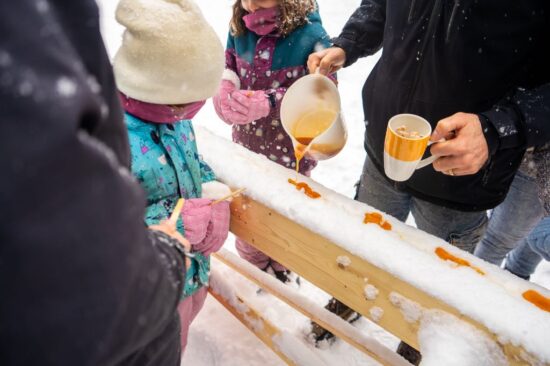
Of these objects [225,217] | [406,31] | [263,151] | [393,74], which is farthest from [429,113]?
[263,151]

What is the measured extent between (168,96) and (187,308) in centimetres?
80

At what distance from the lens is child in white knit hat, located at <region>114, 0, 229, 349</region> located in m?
1.10

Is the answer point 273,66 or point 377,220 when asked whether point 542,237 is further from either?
point 273,66

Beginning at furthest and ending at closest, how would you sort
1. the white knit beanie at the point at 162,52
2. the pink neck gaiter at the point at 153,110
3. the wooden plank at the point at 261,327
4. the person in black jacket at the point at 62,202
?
1. the wooden plank at the point at 261,327
2. the pink neck gaiter at the point at 153,110
3. the white knit beanie at the point at 162,52
4. the person in black jacket at the point at 62,202

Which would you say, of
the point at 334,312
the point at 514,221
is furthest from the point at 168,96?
the point at 514,221

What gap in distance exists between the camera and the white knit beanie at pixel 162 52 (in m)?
1.09

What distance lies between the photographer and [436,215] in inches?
67.7

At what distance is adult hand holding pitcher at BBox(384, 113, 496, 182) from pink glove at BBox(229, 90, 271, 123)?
0.81 m

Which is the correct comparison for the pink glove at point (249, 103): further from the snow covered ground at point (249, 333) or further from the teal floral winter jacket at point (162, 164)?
the snow covered ground at point (249, 333)

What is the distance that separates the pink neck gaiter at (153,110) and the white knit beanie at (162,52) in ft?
0.14

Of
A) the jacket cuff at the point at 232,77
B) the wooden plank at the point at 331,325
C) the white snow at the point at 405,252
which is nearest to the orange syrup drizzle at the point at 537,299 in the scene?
the white snow at the point at 405,252

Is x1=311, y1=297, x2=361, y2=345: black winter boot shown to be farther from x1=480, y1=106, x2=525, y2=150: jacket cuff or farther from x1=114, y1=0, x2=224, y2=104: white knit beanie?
x1=114, y1=0, x2=224, y2=104: white knit beanie

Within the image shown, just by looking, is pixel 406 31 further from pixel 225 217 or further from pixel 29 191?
pixel 29 191

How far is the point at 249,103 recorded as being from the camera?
1.88 meters
